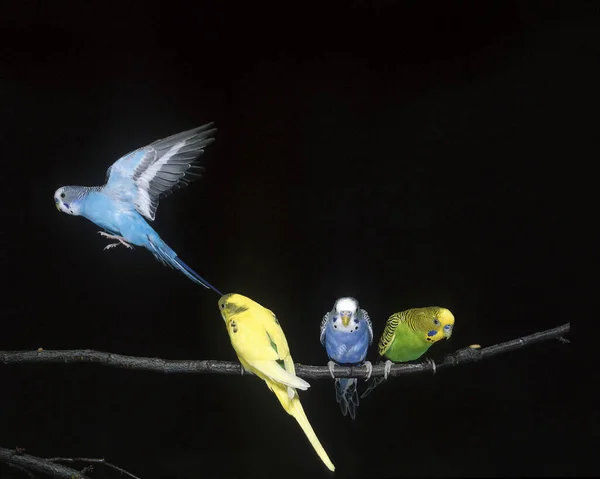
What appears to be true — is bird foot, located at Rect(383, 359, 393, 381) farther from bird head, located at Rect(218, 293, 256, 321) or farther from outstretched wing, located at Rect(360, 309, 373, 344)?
bird head, located at Rect(218, 293, 256, 321)

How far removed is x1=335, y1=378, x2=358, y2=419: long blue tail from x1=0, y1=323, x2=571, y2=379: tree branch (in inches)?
6.1

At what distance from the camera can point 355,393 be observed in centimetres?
192

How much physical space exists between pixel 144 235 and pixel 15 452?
0.81 meters

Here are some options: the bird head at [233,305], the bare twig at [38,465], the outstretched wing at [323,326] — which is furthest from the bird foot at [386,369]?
the bare twig at [38,465]

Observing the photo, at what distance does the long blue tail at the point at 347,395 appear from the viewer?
1880mm

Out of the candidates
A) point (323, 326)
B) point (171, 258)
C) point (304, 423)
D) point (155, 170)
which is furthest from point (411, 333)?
point (155, 170)

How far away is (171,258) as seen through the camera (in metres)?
1.83

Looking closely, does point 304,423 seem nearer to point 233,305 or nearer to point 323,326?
point 323,326

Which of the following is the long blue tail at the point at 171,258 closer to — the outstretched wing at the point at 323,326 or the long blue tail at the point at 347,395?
the outstretched wing at the point at 323,326

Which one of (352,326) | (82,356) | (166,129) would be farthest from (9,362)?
(352,326)

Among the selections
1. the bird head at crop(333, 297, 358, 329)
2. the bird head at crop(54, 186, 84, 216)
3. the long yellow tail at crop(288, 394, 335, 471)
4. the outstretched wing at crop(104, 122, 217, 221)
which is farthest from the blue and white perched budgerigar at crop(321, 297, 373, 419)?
the bird head at crop(54, 186, 84, 216)

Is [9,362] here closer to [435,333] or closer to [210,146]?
[210,146]

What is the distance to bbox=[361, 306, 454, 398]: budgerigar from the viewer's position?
1714mm

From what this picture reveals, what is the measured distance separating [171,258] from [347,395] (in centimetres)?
73
